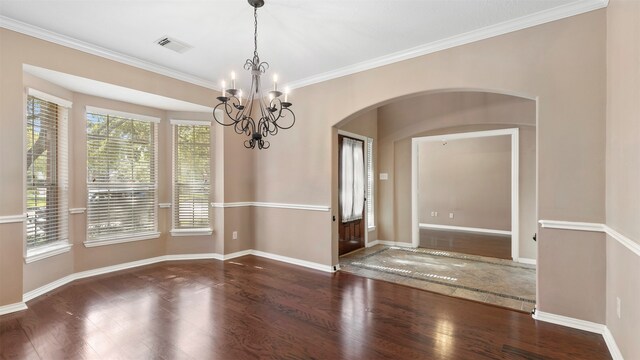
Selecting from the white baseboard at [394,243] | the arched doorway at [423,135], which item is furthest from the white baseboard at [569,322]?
the white baseboard at [394,243]

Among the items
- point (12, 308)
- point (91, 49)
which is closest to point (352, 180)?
point (91, 49)

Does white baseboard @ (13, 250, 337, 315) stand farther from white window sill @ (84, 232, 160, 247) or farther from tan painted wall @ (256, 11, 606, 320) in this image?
tan painted wall @ (256, 11, 606, 320)

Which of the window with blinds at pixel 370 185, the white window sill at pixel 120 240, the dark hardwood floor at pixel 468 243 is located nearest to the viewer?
the white window sill at pixel 120 240

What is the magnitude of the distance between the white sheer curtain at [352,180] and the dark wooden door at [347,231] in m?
0.05

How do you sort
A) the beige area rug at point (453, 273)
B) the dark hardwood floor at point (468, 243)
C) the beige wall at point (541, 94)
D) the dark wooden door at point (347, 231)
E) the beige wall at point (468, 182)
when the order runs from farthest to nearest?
the beige wall at point (468, 182), the dark hardwood floor at point (468, 243), the dark wooden door at point (347, 231), the beige area rug at point (453, 273), the beige wall at point (541, 94)

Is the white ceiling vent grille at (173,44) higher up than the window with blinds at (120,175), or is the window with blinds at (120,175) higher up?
the white ceiling vent grille at (173,44)

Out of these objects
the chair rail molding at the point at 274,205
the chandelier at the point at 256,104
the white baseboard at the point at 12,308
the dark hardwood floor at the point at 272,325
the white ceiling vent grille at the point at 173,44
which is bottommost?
the dark hardwood floor at the point at 272,325

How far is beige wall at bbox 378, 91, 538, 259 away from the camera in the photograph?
15.6 ft

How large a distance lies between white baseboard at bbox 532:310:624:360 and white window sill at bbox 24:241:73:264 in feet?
17.5

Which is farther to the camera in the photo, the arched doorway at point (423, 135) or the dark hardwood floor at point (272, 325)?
the arched doorway at point (423, 135)

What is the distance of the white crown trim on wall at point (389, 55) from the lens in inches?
107

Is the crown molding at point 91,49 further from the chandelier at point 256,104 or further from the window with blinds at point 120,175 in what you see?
the window with blinds at point 120,175

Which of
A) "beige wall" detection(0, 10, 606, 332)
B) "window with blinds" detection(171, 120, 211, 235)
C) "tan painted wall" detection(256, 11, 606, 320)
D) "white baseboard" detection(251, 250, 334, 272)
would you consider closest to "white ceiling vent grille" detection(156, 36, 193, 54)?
"beige wall" detection(0, 10, 606, 332)
